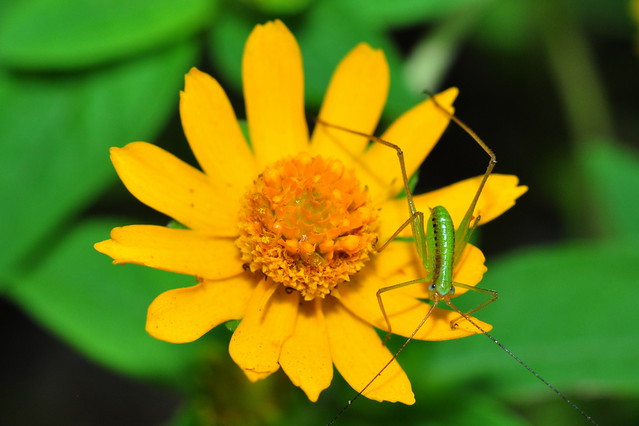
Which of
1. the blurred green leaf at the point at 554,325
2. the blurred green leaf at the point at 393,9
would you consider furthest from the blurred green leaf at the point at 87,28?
the blurred green leaf at the point at 554,325

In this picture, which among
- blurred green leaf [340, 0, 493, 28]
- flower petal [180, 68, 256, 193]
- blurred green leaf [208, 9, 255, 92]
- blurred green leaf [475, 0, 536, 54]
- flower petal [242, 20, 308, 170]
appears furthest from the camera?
blurred green leaf [475, 0, 536, 54]

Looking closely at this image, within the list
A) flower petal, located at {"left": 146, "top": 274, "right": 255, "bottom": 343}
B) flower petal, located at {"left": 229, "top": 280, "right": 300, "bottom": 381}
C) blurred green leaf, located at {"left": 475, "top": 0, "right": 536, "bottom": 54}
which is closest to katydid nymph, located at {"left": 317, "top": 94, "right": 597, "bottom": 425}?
flower petal, located at {"left": 229, "top": 280, "right": 300, "bottom": 381}

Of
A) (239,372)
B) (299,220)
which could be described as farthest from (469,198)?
(239,372)

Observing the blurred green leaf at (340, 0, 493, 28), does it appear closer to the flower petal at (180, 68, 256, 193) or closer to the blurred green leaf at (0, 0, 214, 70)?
the blurred green leaf at (0, 0, 214, 70)

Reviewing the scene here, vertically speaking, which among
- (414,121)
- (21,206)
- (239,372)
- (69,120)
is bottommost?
(239,372)

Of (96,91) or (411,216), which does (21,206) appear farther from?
(411,216)

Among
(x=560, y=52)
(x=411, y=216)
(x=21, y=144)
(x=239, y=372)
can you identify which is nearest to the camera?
(x=411, y=216)

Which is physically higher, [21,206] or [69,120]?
[69,120]
